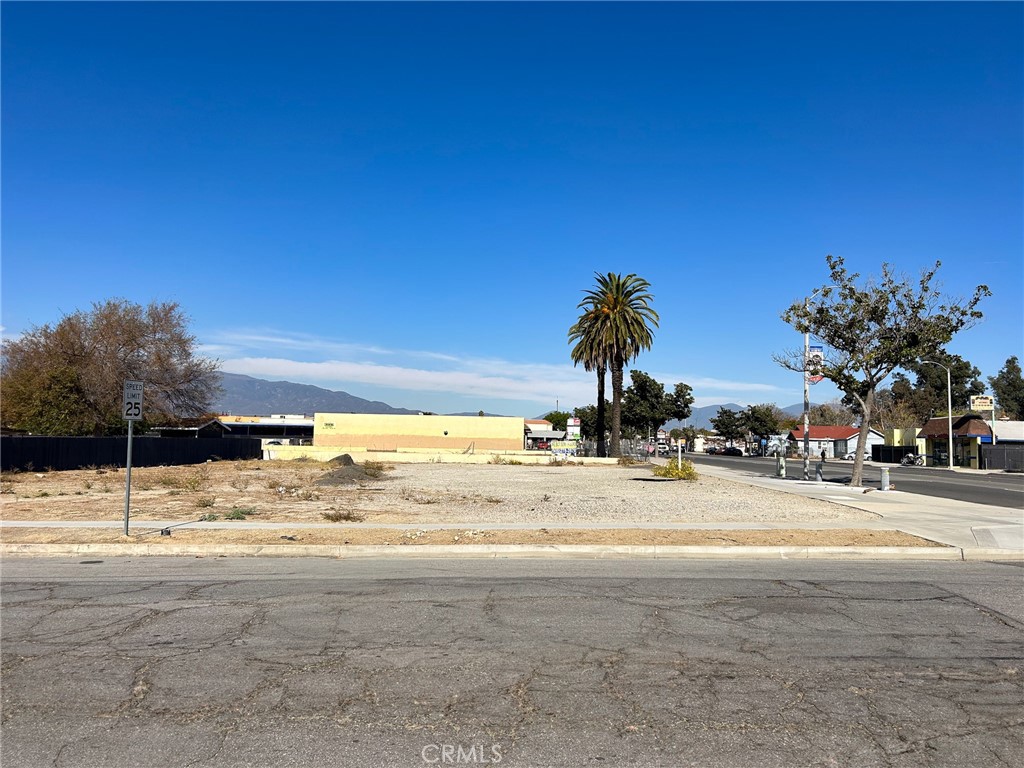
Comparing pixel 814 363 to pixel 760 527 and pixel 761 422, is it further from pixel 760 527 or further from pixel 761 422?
pixel 761 422

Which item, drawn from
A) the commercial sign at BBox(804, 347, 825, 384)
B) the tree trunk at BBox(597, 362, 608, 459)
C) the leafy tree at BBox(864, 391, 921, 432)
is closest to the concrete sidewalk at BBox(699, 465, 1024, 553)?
the commercial sign at BBox(804, 347, 825, 384)

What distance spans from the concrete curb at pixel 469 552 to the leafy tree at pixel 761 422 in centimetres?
11369

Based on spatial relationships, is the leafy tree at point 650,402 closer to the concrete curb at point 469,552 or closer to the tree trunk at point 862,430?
the tree trunk at point 862,430

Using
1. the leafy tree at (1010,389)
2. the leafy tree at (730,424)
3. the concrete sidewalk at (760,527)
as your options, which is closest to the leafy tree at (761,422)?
the leafy tree at (730,424)

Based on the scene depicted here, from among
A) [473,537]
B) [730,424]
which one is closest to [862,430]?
[473,537]

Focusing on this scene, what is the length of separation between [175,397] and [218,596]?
172 feet

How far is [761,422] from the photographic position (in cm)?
12262

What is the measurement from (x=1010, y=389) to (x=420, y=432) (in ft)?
325

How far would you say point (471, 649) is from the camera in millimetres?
7047

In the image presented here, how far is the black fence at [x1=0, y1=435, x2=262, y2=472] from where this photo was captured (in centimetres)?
3338

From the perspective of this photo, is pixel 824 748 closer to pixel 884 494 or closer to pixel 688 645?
pixel 688 645

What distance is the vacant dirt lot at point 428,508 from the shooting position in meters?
14.6

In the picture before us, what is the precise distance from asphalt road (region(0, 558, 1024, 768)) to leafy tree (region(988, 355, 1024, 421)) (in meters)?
131

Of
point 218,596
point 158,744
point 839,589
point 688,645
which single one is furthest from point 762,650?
point 218,596
